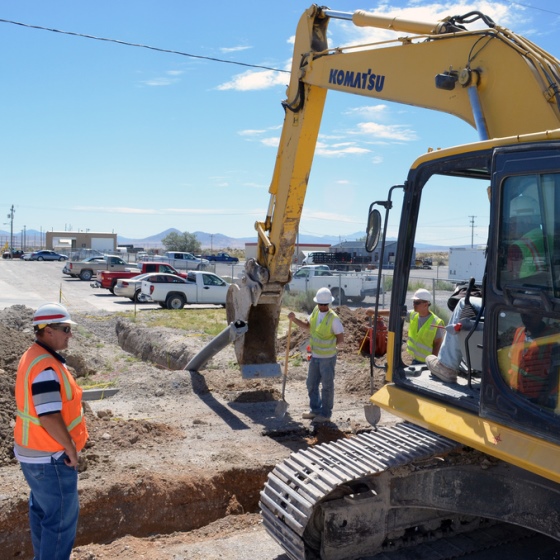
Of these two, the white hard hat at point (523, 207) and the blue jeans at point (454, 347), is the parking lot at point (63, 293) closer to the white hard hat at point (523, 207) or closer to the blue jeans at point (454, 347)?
the blue jeans at point (454, 347)

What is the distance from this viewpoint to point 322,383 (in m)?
9.36

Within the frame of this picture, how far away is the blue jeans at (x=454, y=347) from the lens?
475cm

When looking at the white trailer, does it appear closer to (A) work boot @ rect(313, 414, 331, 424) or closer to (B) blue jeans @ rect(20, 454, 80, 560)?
(A) work boot @ rect(313, 414, 331, 424)

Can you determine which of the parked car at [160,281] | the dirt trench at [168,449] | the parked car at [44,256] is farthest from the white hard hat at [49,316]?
the parked car at [44,256]

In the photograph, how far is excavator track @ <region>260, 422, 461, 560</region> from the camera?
466 centimetres

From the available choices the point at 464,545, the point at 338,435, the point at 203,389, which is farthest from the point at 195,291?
the point at 464,545

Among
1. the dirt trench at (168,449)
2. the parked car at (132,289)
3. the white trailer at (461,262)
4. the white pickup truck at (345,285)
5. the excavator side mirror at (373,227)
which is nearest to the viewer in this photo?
the excavator side mirror at (373,227)

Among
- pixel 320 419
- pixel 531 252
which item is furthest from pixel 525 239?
pixel 320 419

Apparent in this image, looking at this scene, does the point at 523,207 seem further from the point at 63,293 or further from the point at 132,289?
the point at 63,293

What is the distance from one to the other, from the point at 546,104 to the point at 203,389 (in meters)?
8.12

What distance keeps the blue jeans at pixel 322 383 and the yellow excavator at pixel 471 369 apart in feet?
12.6

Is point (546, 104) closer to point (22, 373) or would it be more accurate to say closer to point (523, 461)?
point (523, 461)

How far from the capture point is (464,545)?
536 centimetres

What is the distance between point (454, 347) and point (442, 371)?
20 cm
